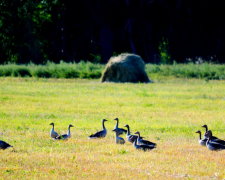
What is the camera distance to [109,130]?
74.2 feet

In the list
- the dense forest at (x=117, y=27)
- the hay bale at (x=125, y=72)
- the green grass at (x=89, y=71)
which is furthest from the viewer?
the dense forest at (x=117, y=27)

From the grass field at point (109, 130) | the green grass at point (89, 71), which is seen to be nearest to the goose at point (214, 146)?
A: the grass field at point (109, 130)

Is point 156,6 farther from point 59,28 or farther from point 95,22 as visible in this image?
point 59,28

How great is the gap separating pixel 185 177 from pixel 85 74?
42.9 meters

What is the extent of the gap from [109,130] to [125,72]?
92.0 ft

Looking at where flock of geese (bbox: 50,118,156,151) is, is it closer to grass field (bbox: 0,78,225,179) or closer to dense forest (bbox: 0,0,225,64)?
grass field (bbox: 0,78,225,179)

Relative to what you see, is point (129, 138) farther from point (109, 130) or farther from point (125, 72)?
point (125, 72)

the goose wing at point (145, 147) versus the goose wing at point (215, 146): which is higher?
the goose wing at point (215, 146)

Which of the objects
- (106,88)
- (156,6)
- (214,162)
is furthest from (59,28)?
(214,162)

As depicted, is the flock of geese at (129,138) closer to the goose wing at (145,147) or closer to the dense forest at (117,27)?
the goose wing at (145,147)

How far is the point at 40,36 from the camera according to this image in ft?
288

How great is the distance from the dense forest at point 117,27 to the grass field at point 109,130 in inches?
1408

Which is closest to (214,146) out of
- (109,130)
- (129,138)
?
(129,138)

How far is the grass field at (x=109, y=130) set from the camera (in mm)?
14596
